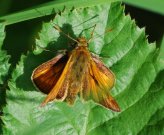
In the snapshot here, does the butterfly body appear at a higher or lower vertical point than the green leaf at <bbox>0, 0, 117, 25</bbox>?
lower

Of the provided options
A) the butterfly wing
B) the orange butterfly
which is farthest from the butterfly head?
the butterfly wing

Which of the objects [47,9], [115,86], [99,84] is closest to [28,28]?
[47,9]

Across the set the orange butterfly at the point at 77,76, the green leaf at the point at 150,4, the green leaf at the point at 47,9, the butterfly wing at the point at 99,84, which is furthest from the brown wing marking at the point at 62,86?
the green leaf at the point at 150,4

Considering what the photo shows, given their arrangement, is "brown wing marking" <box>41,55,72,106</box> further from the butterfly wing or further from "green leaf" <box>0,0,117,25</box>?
"green leaf" <box>0,0,117,25</box>

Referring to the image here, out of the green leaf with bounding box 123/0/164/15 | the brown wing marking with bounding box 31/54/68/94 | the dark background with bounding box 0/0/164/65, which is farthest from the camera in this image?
the dark background with bounding box 0/0/164/65

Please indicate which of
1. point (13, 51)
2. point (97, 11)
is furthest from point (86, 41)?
point (13, 51)

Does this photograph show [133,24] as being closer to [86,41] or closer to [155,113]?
[86,41]

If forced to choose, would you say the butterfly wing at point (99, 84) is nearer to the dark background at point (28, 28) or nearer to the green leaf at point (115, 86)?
the green leaf at point (115, 86)
